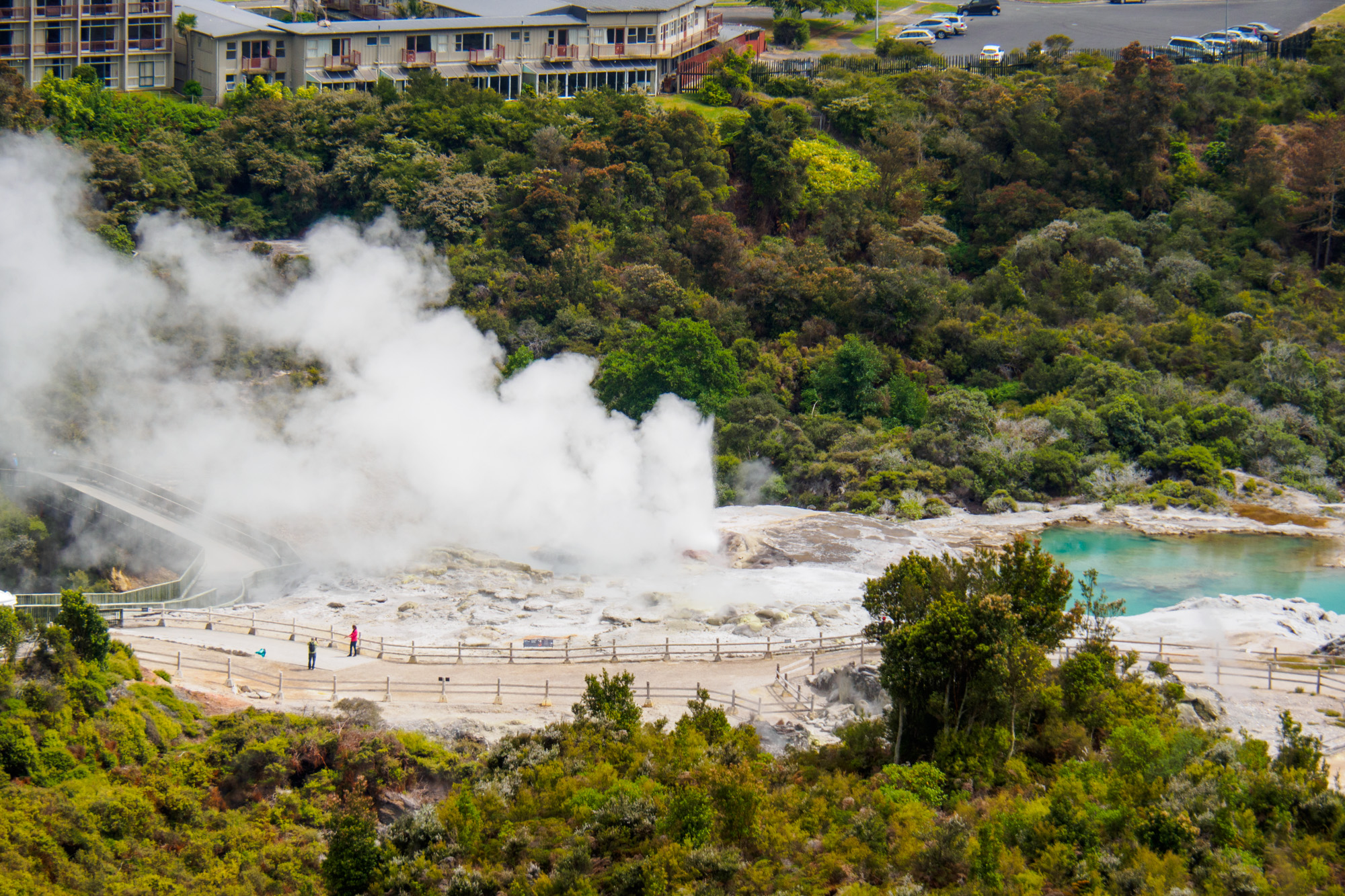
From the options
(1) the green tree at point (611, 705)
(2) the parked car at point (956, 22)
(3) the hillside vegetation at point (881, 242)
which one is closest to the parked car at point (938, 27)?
(2) the parked car at point (956, 22)

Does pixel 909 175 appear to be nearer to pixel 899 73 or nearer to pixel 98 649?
pixel 899 73

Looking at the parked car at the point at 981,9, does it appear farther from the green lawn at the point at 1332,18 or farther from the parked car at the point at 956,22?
the green lawn at the point at 1332,18

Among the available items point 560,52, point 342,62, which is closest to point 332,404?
point 342,62

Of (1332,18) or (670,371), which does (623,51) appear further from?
(1332,18)

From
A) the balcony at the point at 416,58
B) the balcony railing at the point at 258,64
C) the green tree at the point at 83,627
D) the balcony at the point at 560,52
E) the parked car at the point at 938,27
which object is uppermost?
the parked car at the point at 938,27

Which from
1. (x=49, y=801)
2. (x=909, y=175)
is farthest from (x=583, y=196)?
(x=49, y=801)

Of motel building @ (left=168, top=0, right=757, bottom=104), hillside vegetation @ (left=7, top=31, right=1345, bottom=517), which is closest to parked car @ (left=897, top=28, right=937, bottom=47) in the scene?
hillside vegetation @ (left=7, top=31, right=1345, bottom=517)
